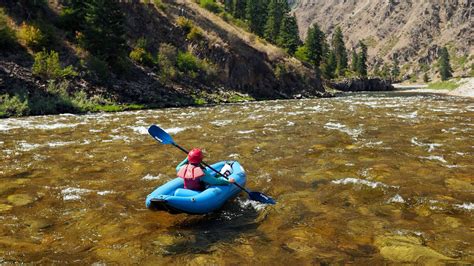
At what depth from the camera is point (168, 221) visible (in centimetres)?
752

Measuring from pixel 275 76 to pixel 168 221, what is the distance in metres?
45.5

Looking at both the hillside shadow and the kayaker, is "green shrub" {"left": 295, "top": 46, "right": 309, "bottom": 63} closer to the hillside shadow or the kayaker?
the hillside shadow

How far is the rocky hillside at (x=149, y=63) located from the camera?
27312 mm

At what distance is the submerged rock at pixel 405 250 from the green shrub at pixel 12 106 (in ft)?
77.9

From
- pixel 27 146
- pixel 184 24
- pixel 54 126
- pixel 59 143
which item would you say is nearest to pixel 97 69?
pixel 54 126

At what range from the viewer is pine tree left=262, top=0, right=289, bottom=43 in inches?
3113

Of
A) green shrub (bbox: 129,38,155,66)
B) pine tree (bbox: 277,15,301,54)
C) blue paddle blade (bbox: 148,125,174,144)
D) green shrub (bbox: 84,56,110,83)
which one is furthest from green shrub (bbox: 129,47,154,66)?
pine tree (bbox: 277,15,301,54)

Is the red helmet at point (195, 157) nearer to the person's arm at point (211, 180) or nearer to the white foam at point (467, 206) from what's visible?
the person's arm at point (211, 180)

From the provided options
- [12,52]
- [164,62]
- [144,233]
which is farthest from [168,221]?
[164,62]

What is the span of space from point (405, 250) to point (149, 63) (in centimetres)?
3512

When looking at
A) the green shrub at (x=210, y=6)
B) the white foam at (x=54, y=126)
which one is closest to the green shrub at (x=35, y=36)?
the white foam at (x=54, y=126)

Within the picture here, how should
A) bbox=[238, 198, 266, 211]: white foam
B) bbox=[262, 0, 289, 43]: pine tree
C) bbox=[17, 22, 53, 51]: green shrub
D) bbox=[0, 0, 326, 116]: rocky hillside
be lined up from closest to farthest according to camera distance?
→ bbox=[238, 198, 266, 211]: white foam
bbox=[0, 0, 326, 116]: rocky hillside
bbox=[17, 22, 53, 51]: green shrub
bbox=[262, 0, 289, 43]: pine tree

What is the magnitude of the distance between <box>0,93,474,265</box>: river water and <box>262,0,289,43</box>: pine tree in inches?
2620

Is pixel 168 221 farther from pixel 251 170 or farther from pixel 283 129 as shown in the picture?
pixel 283 129
